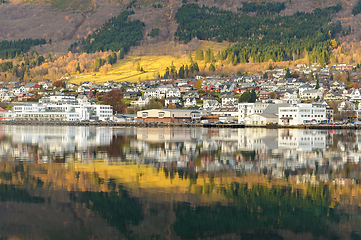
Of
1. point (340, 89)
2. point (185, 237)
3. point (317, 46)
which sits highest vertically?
point (317, 46)

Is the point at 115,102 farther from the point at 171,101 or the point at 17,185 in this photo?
the point at 17,185

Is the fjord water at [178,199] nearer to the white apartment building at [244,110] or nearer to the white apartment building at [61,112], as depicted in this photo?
the white apartment building at [244,110]

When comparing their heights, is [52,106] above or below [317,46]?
below

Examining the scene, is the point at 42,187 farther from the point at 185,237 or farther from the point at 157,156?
the point at 157,156

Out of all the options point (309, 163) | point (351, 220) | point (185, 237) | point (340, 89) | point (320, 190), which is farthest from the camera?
point (340, 89)

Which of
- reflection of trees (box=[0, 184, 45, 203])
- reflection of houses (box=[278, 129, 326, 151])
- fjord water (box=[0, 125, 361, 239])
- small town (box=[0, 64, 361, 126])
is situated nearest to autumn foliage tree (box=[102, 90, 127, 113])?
small town (box=[0, 64, 361, 126])

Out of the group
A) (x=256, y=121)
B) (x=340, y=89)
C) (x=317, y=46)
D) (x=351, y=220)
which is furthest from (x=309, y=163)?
(x=317, y=46)

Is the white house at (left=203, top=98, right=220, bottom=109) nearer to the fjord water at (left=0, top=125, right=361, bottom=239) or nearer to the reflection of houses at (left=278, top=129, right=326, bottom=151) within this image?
the reflection of houses at (left=278, top=129, right=326, bottom=151)

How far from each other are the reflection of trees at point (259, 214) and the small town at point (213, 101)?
211 feet

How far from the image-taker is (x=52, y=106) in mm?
106938

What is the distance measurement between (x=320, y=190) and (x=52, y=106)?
10015 centimetres

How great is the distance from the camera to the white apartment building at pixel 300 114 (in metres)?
75.6

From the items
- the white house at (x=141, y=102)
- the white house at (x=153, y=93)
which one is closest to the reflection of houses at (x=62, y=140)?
the white house at (x=141, y=102)

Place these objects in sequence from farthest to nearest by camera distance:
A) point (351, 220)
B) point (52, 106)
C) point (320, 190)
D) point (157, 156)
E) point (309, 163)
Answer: point (52, 106), point (157, 156), point (309, 163), point (320, 190), point (351, 220)
